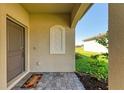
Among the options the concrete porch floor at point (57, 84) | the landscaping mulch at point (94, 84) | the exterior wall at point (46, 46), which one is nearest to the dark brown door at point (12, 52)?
the concrete porch floor at point (57, 84)

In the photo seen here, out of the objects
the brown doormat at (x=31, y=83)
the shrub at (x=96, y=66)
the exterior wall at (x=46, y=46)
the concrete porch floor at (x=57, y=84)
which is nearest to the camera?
the concrete porch floor at (x=57, y=84)

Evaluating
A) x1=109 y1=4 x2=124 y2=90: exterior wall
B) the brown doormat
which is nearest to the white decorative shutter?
the brown doormat

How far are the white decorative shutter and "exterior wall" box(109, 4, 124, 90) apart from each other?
6.71m

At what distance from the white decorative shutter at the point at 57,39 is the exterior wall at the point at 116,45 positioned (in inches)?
264

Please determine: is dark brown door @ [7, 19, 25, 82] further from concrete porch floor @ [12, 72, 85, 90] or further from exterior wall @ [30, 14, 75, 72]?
exterior wall @ [30, 14, 75, 72]

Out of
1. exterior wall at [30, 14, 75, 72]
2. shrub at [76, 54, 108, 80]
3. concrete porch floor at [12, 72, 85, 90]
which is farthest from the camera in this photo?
exterior wall at [30, 14, 75, 72]

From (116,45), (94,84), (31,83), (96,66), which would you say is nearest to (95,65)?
(96,66)

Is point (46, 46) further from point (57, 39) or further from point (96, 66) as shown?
point (96, 66)

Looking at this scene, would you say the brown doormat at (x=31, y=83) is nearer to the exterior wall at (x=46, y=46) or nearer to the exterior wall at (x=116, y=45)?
the exterior wall at (x=46, y=46)

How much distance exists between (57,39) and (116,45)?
6.98m

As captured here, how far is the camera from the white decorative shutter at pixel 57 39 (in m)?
8.52

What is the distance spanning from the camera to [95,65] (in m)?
8.60

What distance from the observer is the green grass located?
741cm

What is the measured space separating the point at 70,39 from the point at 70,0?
7106 mm
